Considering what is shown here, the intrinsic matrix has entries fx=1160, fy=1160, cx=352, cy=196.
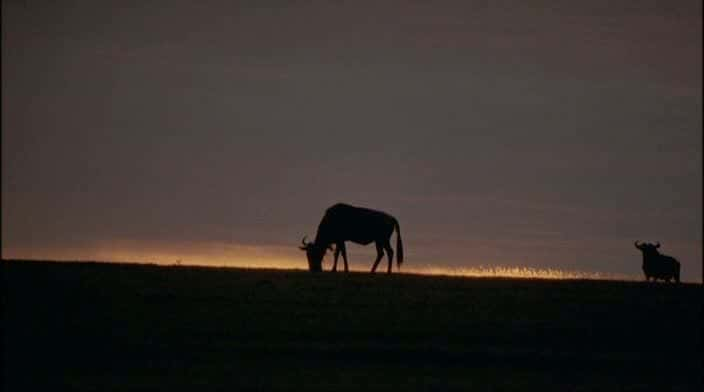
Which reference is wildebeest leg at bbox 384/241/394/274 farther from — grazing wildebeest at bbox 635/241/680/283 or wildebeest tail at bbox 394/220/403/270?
grazing wildebeest at bbox 635/241/680/283

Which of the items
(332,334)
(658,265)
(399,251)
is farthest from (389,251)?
(332,334)

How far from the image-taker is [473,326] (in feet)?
70.3

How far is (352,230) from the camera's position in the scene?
1485 inches

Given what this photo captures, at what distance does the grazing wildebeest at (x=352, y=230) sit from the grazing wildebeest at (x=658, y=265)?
9.85 metres

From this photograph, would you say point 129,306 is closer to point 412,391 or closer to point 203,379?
point 203,379

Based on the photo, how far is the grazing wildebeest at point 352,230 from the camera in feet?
123

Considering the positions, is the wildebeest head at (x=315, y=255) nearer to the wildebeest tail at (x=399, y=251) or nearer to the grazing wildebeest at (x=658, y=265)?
the wildebeest tail at (x=399, y=251)

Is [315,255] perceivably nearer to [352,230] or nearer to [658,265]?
[352,230]

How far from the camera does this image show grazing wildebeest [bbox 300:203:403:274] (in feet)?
123

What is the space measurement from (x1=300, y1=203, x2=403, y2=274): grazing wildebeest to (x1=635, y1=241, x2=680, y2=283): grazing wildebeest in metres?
9.85

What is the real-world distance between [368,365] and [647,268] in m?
25.6

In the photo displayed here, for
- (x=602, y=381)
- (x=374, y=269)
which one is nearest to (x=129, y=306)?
(x=602, y=381)

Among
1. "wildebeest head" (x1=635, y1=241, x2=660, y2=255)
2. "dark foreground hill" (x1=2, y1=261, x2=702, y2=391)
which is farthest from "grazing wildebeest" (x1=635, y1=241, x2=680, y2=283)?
"dark foreground hill" (x1=2, y1=261, x2=702, y2=391)

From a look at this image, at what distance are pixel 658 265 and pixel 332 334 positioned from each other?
2389 cm
